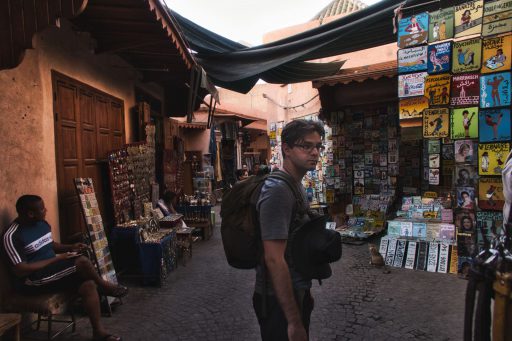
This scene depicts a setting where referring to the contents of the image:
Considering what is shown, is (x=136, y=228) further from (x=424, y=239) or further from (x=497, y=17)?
(x=497, y=17)

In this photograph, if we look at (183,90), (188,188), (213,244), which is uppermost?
(183,90)

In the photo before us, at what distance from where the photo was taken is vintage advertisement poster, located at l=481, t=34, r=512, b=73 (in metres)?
4.04

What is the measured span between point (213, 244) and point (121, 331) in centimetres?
386

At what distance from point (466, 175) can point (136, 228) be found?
427 centimetres

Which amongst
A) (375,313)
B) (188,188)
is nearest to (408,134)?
(375,313)

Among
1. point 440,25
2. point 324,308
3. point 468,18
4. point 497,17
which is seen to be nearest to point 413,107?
point 440,25

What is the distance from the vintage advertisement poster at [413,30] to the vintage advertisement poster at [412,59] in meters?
0.07

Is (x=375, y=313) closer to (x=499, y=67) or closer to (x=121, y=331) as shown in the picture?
(x=121, y=331)

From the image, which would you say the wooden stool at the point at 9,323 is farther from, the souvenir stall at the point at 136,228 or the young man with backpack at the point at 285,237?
the souvenir stall at the point at 136,228

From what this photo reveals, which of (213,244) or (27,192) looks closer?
(27,192)

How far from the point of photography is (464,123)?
4.42m

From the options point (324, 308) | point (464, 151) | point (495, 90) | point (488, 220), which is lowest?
point (324, 308)

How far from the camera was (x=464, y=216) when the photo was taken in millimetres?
4723

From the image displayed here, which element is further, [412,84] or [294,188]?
[412,84]
